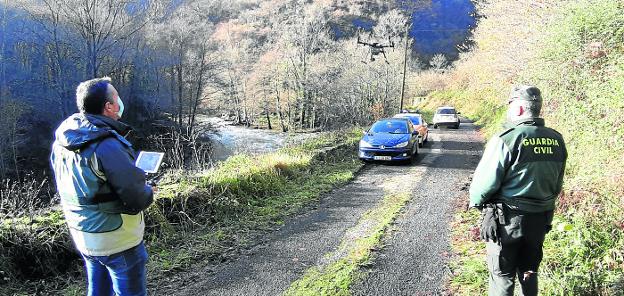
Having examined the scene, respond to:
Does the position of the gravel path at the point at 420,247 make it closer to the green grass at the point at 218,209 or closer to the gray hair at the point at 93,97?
the green grass at the point at 218,209

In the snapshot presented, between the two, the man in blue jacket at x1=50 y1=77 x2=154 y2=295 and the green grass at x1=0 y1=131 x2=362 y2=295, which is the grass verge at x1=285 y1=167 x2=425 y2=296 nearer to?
the green grass at x1=0 y1=131 x2=362 y2=295

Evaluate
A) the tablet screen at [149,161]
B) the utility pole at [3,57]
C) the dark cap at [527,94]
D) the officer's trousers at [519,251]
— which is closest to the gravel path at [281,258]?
the tablet screen at [149,161]

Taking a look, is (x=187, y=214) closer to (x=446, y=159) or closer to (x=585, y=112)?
(x=585, y=112)

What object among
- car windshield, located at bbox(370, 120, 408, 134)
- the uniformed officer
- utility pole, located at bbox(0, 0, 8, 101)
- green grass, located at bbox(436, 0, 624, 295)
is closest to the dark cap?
the uniformed officer

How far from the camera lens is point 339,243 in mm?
5848

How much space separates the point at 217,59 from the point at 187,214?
4022cm

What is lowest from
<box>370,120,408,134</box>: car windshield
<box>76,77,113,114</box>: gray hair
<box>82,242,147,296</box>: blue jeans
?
<box>370,120,408,134</box>: car windshield

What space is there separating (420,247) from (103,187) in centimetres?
436

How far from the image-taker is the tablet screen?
114 inches

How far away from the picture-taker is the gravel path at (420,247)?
14.7 feet

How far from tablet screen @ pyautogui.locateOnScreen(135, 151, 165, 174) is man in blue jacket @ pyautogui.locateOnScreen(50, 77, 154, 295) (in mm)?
277

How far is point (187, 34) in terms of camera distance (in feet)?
128

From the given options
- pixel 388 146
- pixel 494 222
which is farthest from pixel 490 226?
pixel 388 146

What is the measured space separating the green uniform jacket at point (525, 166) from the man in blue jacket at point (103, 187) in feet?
8.17
